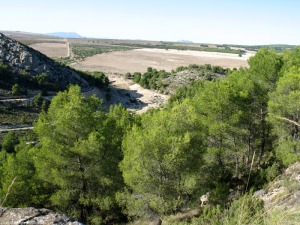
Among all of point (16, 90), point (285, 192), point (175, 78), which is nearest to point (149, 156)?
point (285, 192)

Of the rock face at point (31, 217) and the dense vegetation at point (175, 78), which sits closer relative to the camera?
the rock face at point (31, 217)

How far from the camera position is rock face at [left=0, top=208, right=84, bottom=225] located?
520 cm

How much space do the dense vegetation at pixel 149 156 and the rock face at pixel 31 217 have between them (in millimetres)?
9731

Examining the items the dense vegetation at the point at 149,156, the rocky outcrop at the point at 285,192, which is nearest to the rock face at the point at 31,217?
the dense vegetation at the point at 149,156

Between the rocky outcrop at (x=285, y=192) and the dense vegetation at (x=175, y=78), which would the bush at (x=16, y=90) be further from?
the rocky outcrop at (x=285, y=192)

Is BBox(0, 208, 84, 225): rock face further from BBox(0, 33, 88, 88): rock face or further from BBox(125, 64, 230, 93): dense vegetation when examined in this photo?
BBox(125, 64, 230, 93): dense vegetation

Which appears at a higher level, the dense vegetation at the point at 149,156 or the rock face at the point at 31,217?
the rock face at the point at 31,217

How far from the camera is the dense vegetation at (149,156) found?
17188 millimetres

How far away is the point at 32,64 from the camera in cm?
9275

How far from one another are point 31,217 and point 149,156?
11589mm

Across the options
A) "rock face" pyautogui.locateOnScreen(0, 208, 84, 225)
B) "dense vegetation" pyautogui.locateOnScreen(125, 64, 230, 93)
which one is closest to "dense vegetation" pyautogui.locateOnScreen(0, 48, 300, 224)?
"rock face" pyautogui.locateOnScreen(0, 208, 84, 225)

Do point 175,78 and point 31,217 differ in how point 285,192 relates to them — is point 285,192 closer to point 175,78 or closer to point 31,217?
point 31,217

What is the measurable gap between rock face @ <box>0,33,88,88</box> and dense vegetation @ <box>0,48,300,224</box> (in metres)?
70.8

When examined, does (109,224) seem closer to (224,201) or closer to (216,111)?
(224,201)
